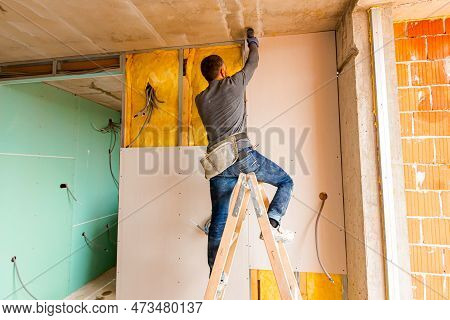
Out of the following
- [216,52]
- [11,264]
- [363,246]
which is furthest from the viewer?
[11,264]

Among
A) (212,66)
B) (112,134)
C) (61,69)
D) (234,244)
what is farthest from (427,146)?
(112,134)

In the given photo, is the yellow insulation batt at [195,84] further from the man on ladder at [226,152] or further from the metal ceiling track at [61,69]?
the metal ceiling track at [61,69]

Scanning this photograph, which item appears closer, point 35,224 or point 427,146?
point 427,146

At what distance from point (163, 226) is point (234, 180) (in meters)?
0.86

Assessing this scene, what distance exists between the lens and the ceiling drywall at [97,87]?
2885mm

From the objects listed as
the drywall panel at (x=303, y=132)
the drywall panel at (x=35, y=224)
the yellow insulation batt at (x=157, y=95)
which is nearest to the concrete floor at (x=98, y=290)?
the drywall panel at (x=35, y=224)

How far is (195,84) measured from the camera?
2.26 m

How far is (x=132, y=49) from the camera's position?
7.61 ft

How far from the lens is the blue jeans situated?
160 cm

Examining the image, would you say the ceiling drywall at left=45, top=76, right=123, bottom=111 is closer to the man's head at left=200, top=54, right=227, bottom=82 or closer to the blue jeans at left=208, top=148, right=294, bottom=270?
the man's head at left=200, top=54, right=227, bottom=82

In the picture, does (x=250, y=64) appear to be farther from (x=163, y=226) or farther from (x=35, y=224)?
(x=35, y=224)
